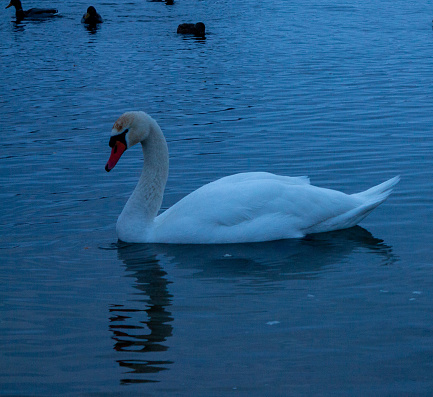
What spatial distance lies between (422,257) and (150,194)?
2.80 metres

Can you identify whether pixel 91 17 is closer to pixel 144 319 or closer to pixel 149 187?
pixel 149 187

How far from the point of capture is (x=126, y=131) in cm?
838

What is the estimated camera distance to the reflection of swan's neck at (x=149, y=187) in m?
8.33

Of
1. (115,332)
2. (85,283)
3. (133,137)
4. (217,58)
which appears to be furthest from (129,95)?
(115,332)

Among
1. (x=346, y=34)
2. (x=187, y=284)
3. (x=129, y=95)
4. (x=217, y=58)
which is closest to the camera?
(x=187, y=284)

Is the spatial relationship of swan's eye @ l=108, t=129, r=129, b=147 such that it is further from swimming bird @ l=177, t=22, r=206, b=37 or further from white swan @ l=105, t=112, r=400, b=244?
swimming bird @ l=177, t=22, r=206, b=37

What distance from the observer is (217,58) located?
21.8m

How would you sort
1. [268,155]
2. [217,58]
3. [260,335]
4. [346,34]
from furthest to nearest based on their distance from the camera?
[346,34] < [217,58] < [268,155] < [260,335]

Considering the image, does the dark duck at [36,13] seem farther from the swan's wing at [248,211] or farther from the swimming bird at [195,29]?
the swan's wing at [248,211]

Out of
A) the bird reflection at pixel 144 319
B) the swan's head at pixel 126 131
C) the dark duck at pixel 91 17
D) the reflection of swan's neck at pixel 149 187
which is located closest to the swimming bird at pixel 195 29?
the dark duck at pixel 91 17

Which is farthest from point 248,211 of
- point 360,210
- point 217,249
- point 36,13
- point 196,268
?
point 36,13

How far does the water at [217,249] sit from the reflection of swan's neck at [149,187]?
0.29m

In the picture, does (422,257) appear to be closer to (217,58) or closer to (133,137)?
(133,137)

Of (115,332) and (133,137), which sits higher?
(133,137)
